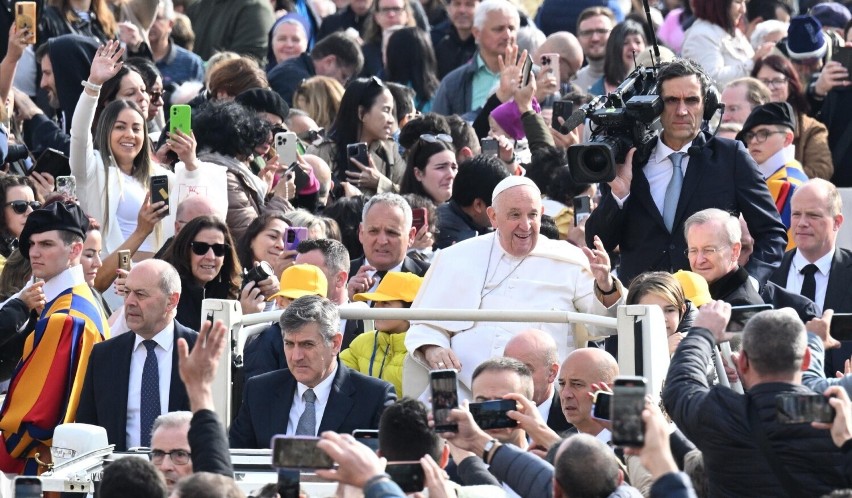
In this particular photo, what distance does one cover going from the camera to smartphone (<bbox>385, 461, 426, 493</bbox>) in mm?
6305

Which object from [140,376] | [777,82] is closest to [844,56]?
[777,82]

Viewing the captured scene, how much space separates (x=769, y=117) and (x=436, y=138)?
→ 2.00 m

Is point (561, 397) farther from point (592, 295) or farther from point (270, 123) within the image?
point (270, 123)

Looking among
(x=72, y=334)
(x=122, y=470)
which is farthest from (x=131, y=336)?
(x=122, y=470)

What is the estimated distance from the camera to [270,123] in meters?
12.0

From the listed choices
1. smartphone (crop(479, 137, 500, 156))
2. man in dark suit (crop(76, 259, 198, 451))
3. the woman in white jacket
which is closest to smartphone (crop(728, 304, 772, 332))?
man in dark suit (crop(76, 259, 198, 451))

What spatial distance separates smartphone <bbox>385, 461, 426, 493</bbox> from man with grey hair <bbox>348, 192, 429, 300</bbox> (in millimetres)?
4173

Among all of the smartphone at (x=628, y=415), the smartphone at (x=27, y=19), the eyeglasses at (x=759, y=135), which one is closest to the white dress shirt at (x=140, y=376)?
the smartphone at (x=27, y=19)

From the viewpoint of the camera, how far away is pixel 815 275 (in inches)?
408

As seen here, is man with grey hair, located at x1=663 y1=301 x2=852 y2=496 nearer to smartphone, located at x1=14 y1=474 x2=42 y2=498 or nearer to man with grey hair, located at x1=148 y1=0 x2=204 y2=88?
smartphone, located at x1=14 y1=474 x2=42 y2=498

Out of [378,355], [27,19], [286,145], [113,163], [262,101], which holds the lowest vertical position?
[378,355]

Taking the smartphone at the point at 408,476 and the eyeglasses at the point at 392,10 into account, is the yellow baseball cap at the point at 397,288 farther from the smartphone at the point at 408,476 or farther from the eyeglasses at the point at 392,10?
the eyeglasses at the point at 392,10

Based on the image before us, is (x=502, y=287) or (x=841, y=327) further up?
(x=502, y=287)

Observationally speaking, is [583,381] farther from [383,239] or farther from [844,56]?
[844,56]
